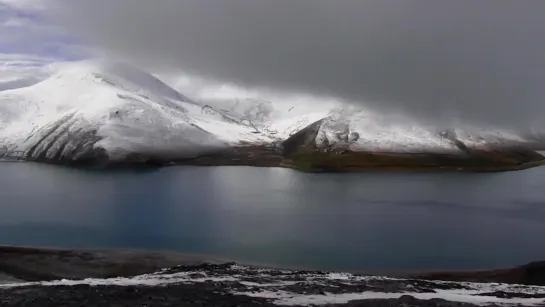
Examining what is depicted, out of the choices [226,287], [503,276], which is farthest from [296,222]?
[226,287]

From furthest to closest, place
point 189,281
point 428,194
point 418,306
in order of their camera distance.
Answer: point 428,194 → point 189,281 → point 418,306

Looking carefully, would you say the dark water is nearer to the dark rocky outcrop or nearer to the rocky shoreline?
the dark rocky outcrop

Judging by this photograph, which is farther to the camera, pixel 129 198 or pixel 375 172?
pixel 375 172

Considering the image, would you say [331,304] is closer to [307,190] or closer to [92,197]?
[92,197]

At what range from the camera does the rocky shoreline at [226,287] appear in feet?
86.2

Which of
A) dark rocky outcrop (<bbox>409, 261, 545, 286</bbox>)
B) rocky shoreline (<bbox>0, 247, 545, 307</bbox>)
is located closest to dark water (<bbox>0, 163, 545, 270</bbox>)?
dark rocky outcrop (<bbox>409, 261, 545, 286</bbox>)

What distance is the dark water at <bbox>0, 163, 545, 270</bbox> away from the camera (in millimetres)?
48531

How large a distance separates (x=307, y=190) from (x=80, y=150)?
118 m

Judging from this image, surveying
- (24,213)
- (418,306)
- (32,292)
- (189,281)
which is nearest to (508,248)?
(418,306)

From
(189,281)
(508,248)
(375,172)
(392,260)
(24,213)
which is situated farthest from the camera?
(375,172)

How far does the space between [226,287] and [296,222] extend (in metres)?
35.9

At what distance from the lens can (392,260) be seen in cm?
4653

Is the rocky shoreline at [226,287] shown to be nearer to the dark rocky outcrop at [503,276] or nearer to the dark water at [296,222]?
the dark rocky outcrop at [503,276]

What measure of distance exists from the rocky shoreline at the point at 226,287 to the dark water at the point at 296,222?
23.7 ft
